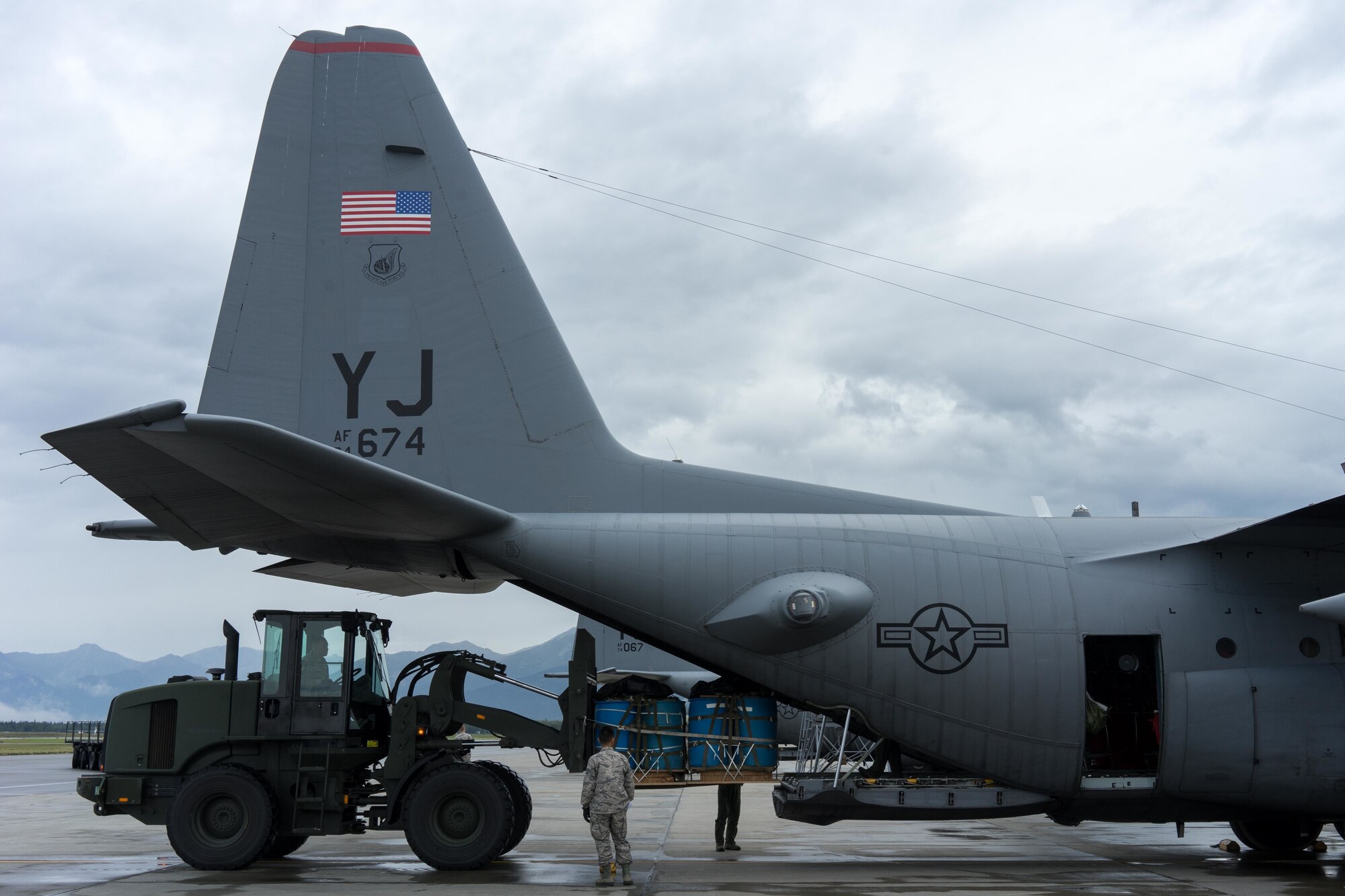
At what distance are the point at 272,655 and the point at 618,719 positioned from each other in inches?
151

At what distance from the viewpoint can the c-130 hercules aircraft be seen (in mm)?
10867

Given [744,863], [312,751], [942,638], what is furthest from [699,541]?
[312,751]

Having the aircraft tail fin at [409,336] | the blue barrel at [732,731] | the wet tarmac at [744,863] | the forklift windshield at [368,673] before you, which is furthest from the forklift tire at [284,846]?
the blue barrel at [732,731]

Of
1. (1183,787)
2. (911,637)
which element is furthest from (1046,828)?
(911,637)

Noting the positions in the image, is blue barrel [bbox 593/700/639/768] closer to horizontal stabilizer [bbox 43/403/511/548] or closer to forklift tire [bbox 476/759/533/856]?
forklift tire [bbox 476/759/533/856]

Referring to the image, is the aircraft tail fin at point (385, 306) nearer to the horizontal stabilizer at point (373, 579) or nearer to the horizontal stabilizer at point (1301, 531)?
the horizontal stabilizer at point (373, 579)

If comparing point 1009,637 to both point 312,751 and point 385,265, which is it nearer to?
point 312,751

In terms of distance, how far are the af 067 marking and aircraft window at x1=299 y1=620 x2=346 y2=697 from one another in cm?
234

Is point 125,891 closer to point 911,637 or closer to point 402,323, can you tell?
point 402,323

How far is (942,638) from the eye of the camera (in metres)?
11.0

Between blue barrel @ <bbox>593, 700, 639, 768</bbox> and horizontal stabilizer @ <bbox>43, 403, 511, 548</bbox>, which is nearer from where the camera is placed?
horizontal stabilizer @ <bbox>43, 403, 511, 548</bbox>

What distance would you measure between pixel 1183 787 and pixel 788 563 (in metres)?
4.56

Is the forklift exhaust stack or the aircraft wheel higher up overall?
the forklift exhaust stack

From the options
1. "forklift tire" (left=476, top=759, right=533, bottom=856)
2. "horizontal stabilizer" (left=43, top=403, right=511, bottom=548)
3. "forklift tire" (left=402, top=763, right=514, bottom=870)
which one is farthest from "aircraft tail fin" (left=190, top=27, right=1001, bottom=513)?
"forklift tire" (left=402, top=763, right=514, bottom=870)
